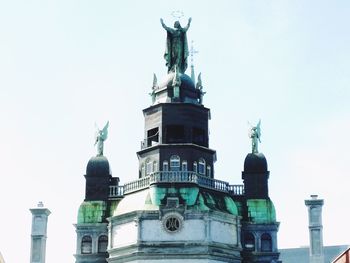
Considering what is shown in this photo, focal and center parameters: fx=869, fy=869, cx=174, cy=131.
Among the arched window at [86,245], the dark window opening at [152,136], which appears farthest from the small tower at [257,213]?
the arched window at [86,245]

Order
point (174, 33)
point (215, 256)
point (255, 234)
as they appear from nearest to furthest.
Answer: point (215, 256) → point (255, 234) → point (174, 33)

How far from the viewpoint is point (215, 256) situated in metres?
77.4

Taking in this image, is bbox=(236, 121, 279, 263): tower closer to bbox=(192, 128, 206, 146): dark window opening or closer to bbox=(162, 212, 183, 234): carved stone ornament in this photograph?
bbox=(192, 128, 206, 146): dark window opening

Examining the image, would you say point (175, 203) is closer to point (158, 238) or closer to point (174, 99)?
point (158, 238)

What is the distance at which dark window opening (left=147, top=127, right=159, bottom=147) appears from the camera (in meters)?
86.4

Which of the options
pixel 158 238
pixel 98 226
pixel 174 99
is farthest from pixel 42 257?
pixel 174 99

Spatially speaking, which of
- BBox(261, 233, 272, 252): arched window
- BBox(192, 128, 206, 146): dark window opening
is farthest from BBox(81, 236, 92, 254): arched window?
BBox(261, 233, 272, 252): arched window

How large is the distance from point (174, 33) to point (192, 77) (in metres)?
5.91

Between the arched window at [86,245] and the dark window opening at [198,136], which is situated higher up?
the dark window opening at [198,136]

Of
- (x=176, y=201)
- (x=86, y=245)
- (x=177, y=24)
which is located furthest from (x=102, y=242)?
(x=177, y=24)

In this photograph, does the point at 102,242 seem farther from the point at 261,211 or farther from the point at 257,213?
the point at 261,211

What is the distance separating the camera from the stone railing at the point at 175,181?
3172 inches

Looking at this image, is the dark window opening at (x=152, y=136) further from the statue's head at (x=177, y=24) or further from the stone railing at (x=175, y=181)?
the statue's head at (x=177, y=24)

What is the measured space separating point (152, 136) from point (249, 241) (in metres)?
14.1
